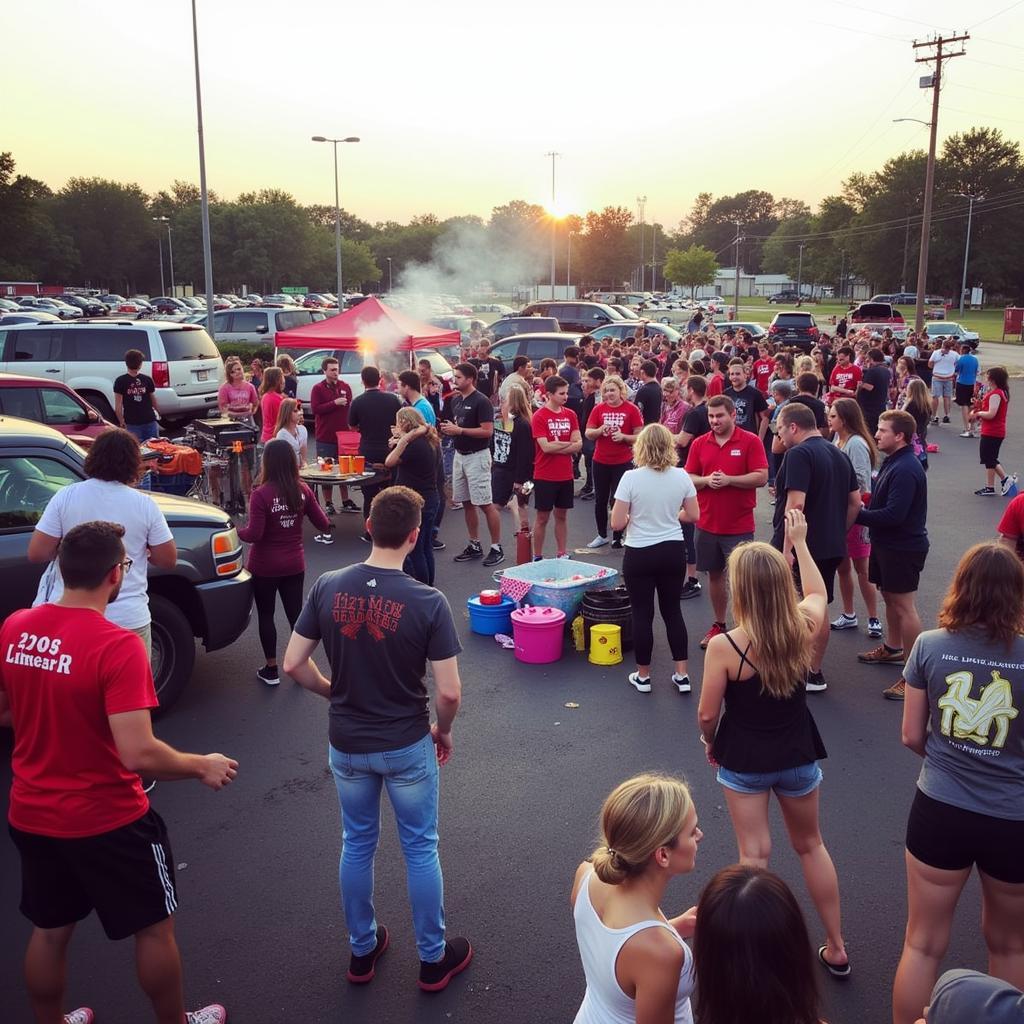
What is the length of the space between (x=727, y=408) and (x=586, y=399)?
17.5 feet

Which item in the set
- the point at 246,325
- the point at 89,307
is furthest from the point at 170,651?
the point at 89,307

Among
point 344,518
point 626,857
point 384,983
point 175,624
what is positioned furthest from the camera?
point 344,518

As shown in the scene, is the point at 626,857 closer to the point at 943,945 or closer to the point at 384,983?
the point at 943,945

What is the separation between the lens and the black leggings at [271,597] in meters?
6.70

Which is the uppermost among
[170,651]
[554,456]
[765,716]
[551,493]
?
[554,456]

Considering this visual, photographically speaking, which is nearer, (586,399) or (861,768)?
(861,768)

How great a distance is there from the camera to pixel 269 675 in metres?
6.84

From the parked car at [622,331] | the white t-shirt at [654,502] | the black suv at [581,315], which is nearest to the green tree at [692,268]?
the black suv at [581,315]

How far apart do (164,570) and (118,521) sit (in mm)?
1084

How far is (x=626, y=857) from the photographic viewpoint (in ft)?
7.76

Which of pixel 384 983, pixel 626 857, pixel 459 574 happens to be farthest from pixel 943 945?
pixel 459 574

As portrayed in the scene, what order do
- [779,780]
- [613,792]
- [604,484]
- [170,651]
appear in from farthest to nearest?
1. [604,484]
2. [170,651]
3. [779,780]
4. [613,792]

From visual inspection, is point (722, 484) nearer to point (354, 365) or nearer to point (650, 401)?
point (650, 401)

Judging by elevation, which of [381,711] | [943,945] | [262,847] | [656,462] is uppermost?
[656,462]
